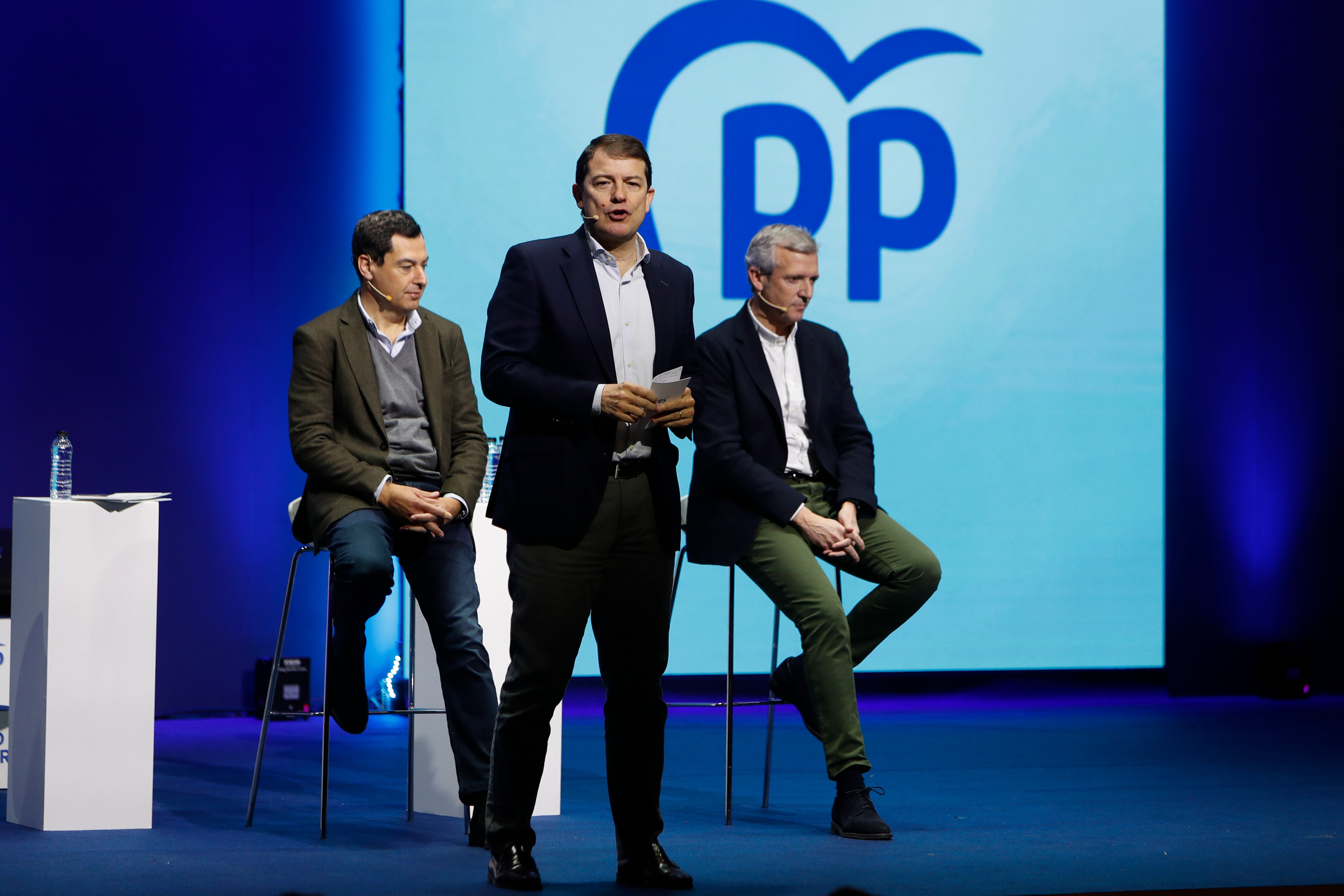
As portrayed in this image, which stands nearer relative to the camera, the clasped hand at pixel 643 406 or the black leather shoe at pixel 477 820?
the clasped hand at pixel 643 406

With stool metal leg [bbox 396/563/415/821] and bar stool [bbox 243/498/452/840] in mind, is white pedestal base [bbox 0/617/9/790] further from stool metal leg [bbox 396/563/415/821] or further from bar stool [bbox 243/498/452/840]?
stool metal leg [bbox 396/563/415/821]

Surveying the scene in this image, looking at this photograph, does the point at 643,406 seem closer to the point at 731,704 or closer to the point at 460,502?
the point at 460,502

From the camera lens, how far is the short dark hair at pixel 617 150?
2.54 metres

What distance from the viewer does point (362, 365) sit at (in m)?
3.13

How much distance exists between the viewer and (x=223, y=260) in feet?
16.3

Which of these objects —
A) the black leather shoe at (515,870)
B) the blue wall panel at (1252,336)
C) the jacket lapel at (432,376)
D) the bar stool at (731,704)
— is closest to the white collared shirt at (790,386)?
the bar stool at (731,704)

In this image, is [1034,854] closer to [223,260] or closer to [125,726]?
[125,726]

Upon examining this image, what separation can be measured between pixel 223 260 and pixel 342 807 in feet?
7.55

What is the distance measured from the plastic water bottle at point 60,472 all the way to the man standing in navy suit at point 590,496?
1295mm

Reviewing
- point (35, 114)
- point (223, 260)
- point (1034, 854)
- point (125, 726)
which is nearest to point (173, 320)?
point (223, 260)

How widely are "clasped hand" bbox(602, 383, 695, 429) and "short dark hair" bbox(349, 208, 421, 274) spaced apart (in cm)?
89

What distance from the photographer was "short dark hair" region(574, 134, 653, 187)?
2537mm

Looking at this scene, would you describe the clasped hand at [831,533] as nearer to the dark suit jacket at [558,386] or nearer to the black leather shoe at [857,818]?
the black leather shoe at [857,818]

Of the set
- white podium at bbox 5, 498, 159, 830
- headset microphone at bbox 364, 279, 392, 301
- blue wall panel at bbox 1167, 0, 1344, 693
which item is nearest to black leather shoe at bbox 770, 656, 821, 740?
headset microphone at bbox 364, 279, 392, 301
